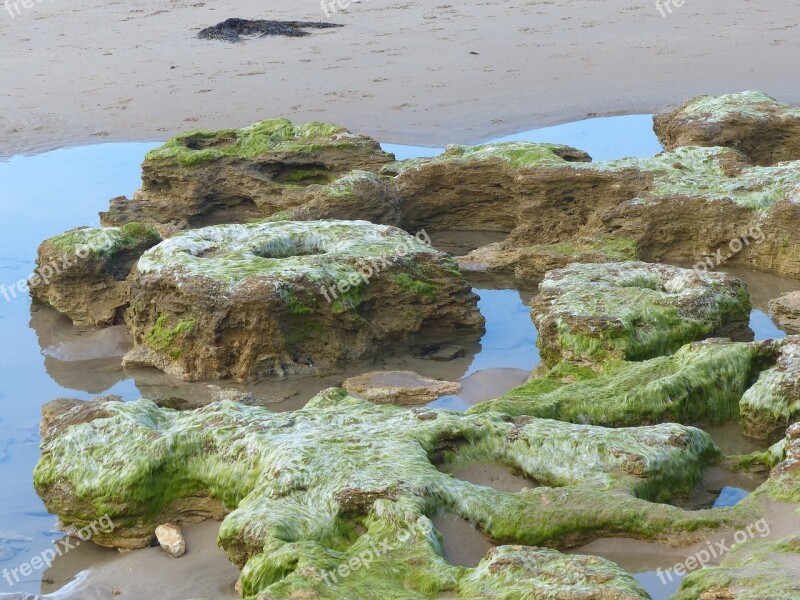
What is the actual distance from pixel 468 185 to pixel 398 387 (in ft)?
14.5

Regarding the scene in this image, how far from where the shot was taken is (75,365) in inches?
387

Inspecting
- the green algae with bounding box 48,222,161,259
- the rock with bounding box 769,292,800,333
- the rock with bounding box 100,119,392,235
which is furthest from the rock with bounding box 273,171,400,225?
the rock with bounding box 769,292,800,333

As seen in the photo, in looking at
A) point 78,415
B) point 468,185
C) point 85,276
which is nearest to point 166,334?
point 85,276

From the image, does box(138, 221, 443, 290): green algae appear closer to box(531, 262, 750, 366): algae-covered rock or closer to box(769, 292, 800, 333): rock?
box(531, 262, 750, 366): algae-covered rock

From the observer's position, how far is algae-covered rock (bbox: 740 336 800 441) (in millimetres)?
7031

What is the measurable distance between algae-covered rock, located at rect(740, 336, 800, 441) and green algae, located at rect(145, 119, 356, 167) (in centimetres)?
696

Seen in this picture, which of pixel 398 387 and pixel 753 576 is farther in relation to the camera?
pixel 398 387

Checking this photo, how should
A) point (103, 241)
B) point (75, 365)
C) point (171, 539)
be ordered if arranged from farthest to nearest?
point (103, 241), point (75, 365), point (171, 539)

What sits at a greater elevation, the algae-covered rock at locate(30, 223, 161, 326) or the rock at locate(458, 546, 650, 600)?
the rock at locate(458, 546, 650, 600)

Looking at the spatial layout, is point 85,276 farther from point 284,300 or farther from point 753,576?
point 753,576

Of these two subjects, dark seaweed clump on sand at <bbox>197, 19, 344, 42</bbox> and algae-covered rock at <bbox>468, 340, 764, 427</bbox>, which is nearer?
algae-covered rock at <bbox>468, 340, 764, 427</bbox>

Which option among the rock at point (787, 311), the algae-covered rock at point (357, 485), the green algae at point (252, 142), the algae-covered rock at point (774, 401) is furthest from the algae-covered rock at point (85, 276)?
the rock at point (787, 311)

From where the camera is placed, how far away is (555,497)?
5961 millimetres

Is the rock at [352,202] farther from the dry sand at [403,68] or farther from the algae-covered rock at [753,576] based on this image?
the algae-covered rock at [753,576]
